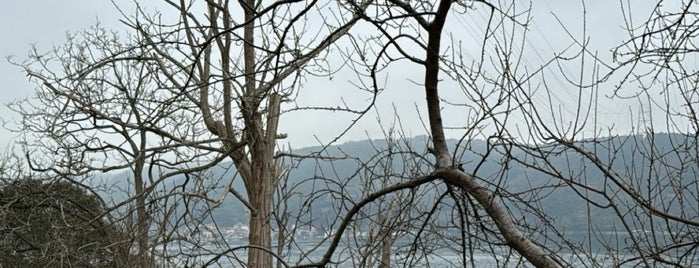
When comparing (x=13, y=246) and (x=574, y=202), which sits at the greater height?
(x=13, y=246)

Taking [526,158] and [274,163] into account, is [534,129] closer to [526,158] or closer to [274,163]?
[526,158]

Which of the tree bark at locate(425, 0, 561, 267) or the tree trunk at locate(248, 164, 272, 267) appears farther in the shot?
the tree trunk at locate(248, 164, 272, 267)

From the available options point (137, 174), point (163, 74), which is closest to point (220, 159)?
point (163, 74)

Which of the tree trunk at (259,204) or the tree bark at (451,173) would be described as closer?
the tree bark at (451,173)

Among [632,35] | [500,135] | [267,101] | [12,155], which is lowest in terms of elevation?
[500,135]

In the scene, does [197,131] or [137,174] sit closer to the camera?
[197,131]

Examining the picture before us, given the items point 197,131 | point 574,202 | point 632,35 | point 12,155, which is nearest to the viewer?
point 632,35

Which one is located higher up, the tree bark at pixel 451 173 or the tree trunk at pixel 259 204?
the tree trunk at pixel 259 204

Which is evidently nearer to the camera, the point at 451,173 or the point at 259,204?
the point at 451,173

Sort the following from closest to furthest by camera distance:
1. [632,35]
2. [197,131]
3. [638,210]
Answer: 1. [632,35]
2. [638,210]
3. [197,131]

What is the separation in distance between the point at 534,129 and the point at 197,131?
25.7 feet

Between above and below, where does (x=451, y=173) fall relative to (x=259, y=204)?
below

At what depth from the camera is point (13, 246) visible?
417 inches

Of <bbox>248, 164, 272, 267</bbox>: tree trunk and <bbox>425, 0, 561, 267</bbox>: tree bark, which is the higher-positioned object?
<bbox>248, 164, 272, 267</bbox>: tree trunk
